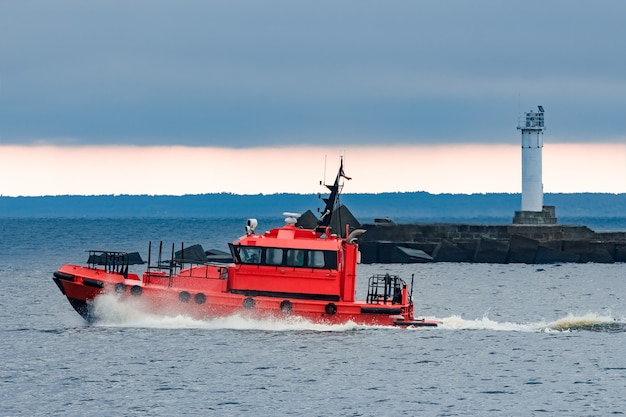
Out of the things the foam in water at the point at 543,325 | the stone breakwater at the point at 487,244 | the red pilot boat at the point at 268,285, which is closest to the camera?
the red pilot boat at the point at 268,285

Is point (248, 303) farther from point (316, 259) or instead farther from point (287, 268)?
point (316, 259)

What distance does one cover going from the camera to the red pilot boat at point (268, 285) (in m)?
33.8

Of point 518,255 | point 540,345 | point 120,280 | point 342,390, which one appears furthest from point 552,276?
point 342,390

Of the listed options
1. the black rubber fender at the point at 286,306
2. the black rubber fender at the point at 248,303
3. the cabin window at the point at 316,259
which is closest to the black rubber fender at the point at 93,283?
the black rubber fender at the point at 248,303

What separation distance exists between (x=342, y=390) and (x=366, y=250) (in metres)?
46.9

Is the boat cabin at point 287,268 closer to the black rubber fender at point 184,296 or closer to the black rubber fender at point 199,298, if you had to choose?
the black rubber fender at point 199,298

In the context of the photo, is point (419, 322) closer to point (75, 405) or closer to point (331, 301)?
point (331, 301)

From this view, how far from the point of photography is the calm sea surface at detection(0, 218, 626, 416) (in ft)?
85.3

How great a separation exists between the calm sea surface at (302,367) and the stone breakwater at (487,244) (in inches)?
1178

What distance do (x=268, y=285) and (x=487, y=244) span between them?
145 feet

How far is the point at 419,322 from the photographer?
3550cm

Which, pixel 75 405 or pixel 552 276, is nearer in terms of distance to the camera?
pixel 75 405

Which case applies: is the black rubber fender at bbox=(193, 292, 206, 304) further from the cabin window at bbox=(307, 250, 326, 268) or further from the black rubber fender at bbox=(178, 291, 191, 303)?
the cabin window at bbox=(307, 250, 326, 268)

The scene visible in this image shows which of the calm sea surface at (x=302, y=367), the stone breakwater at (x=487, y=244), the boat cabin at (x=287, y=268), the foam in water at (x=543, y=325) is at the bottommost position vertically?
the calm sea surface at (x=302, y=367)
